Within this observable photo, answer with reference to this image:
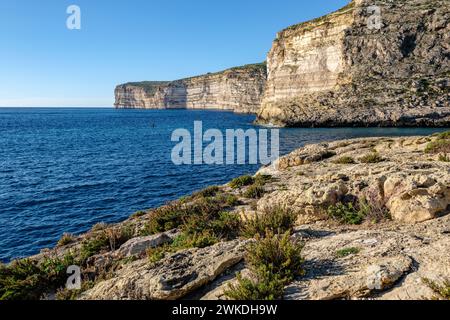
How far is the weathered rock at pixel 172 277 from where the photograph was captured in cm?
725

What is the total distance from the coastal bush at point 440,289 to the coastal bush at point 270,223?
4.35 m

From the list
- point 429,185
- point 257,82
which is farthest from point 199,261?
point 257,82

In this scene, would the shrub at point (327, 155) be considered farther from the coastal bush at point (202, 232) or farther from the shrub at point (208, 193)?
the coastal bush at point (202, 232)

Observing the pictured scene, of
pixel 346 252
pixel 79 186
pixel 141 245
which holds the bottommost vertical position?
pixel 79 186

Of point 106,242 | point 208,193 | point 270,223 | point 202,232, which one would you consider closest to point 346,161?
point 208,193

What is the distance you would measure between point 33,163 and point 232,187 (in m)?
37.3

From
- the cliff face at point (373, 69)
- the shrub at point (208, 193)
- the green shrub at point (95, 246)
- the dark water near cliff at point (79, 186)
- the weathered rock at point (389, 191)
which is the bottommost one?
the dark water near cliff at point (79, 186)

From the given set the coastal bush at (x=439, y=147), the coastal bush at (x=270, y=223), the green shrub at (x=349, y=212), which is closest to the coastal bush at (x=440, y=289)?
the coastal bush at (x=270, y=223)

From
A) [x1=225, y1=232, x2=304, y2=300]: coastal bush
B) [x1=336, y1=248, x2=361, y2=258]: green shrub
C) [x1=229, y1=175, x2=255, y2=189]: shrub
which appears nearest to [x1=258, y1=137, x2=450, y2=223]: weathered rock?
[x1=336, y1=248, x2=361, y2=258]: green shrub

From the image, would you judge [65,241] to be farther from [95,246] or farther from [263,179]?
[263,179]

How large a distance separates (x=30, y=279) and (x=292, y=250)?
762 cm

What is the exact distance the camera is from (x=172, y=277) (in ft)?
24.7
